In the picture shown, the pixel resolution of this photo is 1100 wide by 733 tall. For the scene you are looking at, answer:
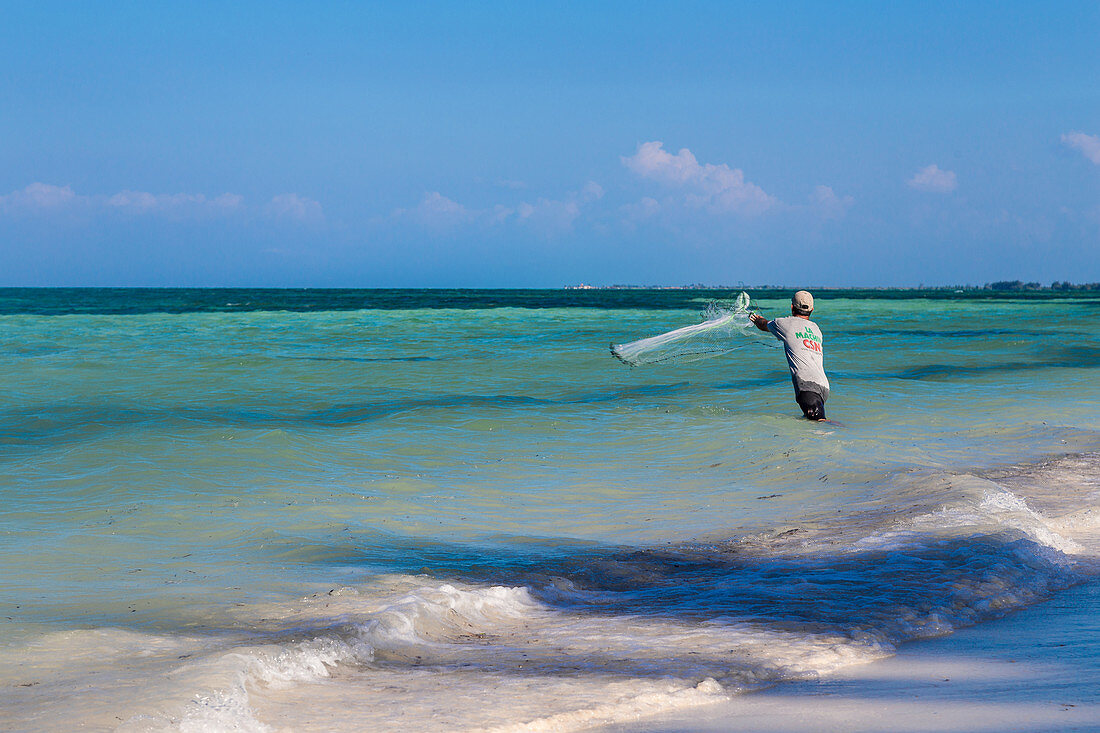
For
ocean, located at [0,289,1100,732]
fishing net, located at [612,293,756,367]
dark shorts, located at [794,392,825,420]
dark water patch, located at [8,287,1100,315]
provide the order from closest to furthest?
ocean, located at [0,289,1100,732], dark shorts, located at [794,392,825,420], fishing net, located at [612,293,756,367], dark water patch, located at [8,287,1100,315]

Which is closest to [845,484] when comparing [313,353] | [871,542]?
[871,542]

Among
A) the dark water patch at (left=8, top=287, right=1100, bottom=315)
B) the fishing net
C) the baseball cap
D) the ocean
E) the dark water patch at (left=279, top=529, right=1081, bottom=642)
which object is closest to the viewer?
the ocean

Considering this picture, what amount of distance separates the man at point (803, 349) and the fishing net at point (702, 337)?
1.31 feet

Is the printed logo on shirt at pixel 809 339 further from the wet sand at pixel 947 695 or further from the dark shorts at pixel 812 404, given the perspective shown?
the wet sand at pixel 947 695

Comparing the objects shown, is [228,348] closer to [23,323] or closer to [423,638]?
[23,323]

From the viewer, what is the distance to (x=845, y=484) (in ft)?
23.7

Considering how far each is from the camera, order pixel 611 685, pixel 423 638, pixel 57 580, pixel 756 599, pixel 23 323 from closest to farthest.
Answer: pixel 611 685 < pixel 423 638 < pixel 756 599 < pixel 57 580 < pixel 23 323

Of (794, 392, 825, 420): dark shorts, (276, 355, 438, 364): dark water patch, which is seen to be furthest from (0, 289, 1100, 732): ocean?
(276, 355, 438, 364): dark water patch

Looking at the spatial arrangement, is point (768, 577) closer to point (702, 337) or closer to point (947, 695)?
point (947, 695)

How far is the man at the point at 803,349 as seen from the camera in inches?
392

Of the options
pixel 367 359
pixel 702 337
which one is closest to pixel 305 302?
pixel 367 359

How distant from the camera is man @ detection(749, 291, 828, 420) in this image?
9969 mm

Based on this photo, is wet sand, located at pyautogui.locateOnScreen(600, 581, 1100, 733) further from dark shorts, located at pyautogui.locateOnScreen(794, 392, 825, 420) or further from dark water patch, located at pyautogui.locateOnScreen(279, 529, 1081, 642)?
dark shorts, located at pyautogui.locateOnScreen(794, 392, 825, 420)

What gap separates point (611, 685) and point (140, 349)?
23955 mm
